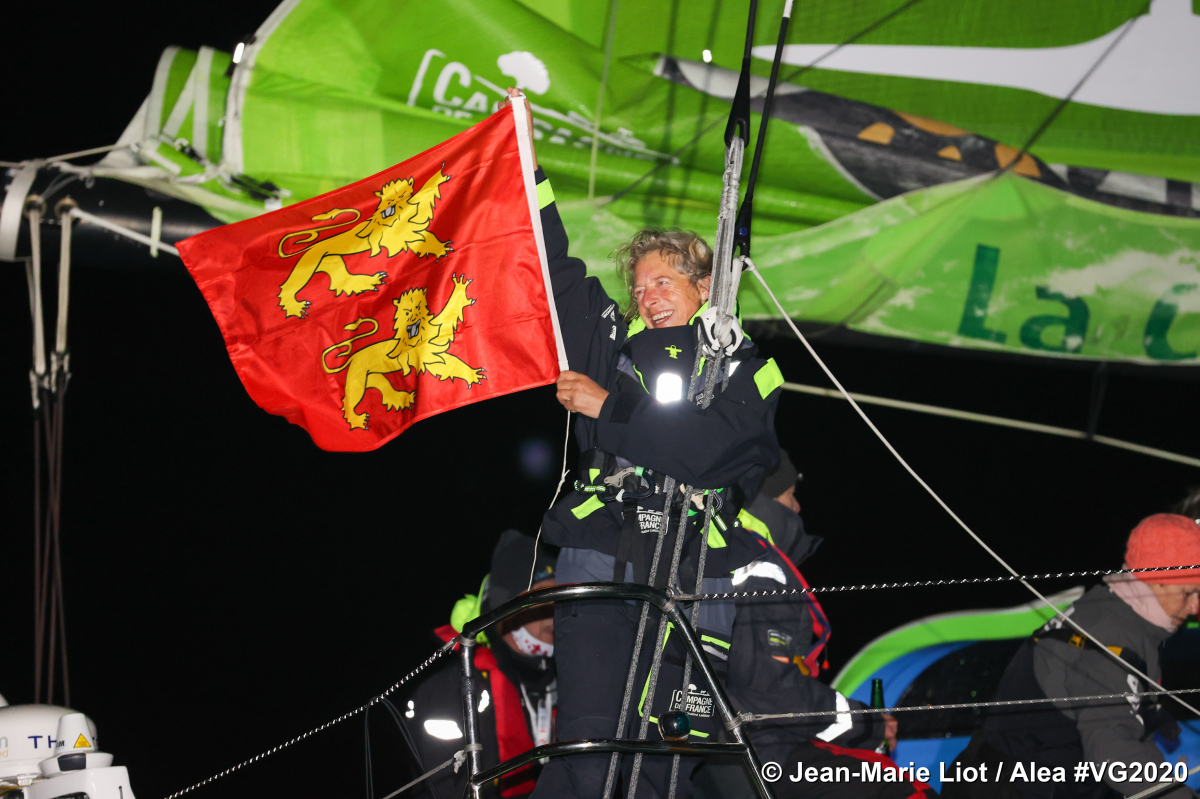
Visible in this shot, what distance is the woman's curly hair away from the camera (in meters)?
2.38

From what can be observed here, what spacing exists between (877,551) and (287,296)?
9.04 ft

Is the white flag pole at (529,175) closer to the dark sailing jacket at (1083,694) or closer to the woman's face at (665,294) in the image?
the woman's face at (665,294)

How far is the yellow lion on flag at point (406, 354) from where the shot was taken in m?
2.58

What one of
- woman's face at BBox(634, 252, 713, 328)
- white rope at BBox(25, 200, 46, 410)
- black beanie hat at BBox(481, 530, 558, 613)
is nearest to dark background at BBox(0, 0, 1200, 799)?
white rope at BBox(25, 200, 46, 410)

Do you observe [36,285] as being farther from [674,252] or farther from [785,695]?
[785,695]

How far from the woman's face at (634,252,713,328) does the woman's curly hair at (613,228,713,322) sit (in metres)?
0.02

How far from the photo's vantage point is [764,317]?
352 cm

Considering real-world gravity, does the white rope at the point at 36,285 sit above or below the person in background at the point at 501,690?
above

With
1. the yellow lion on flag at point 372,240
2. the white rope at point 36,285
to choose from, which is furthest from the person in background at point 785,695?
the white rope at point 36,285

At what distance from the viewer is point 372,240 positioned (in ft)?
8.63

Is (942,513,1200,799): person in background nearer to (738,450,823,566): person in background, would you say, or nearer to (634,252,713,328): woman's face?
(738,450,823,566): person in background

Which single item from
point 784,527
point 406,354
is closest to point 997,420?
point 784,527

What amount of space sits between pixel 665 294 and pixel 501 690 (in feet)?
3.98

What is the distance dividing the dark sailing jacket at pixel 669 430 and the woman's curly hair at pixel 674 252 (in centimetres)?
16
